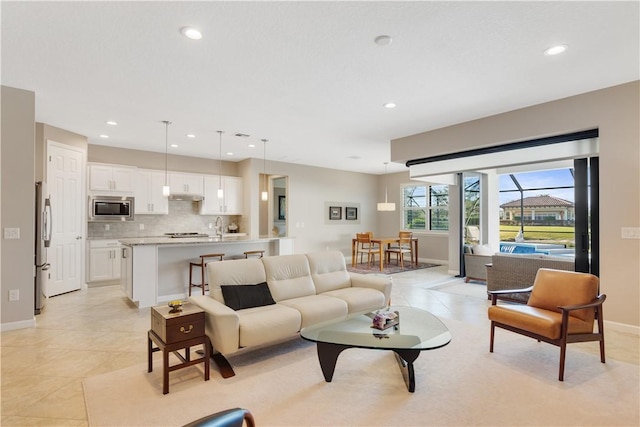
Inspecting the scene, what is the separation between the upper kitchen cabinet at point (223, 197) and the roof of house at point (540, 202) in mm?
6494

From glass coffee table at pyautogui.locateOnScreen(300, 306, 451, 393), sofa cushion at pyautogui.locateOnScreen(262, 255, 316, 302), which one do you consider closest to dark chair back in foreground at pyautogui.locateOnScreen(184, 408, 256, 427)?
glass coffee table at pyautogui.locateOnScreen(300, 306, 451, 393)

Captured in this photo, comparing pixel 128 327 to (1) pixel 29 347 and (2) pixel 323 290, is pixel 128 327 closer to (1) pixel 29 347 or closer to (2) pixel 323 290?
(1) pixel 29 347

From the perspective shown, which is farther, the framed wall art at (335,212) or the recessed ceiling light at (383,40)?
the framed wall art at (335,212)

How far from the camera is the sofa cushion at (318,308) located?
3.18 metres

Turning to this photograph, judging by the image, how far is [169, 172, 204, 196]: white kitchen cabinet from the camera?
7.14 meters

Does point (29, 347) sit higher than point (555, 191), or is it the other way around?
point (555, 191)

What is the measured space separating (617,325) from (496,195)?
416 cm

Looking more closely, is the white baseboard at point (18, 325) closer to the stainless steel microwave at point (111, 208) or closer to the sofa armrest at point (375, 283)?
the stainless steel microwave at point (111, 208)

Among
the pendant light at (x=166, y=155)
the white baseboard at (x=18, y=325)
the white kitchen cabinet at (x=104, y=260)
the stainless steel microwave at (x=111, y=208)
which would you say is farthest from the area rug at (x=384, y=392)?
the stainless steel microwave at (x=111, y=208)

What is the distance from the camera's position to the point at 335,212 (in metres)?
9.70

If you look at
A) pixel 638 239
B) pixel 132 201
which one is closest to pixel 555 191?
pixel 638 239

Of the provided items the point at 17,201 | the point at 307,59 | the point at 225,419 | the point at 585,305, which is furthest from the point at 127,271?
the point at 585,305

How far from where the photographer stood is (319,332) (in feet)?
8.80

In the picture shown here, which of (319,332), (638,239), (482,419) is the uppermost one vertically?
(638,239)
